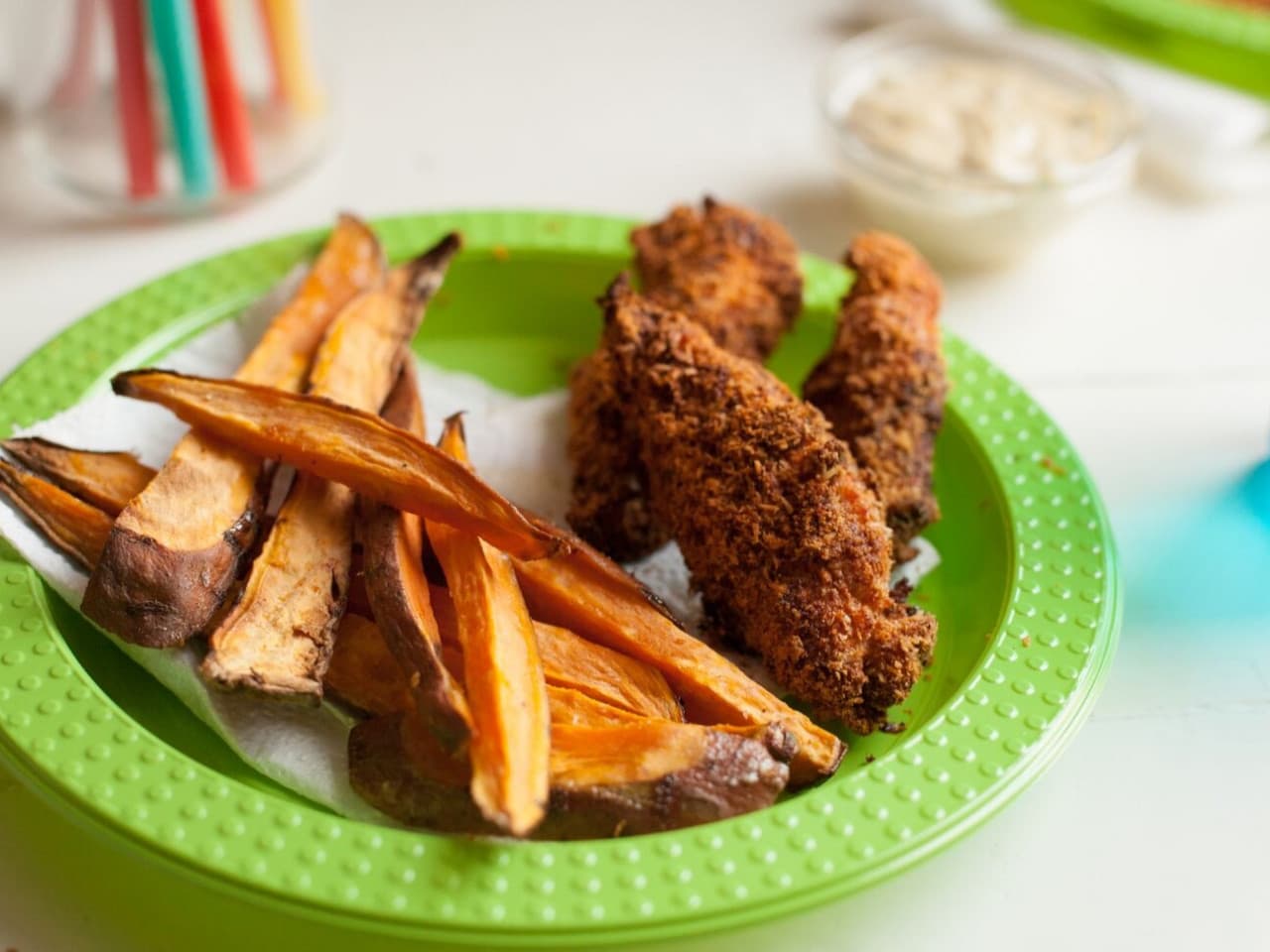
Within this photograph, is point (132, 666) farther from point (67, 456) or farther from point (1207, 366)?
point (1207, 366)

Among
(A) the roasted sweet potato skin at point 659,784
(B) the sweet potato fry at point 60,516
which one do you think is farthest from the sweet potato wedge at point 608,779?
(B) the sweet potato fry at point 60,516

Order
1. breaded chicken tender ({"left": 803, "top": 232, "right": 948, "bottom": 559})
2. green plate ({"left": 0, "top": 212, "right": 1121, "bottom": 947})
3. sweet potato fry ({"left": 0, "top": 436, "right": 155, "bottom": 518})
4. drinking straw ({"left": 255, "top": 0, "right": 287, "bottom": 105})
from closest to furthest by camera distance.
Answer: green plate ({"left": 0, "top": 212, "right": 1121, "bottom": 947}) < sweet potato fry ({"left": 0, "top": 436, "right": 155, "bottom": 518}) < breaded chicken tender ({"left": 803, "top": 232, "right": 948, "bottom": 559}) < drinking straw ({"left": 255, "top": 0, "right": 287, "bottom": 105})

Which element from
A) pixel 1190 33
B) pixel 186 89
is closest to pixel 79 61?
pixel 186 89

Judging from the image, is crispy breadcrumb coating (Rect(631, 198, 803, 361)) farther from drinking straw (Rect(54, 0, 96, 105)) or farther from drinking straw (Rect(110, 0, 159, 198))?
drinking straw (Rect(54, 0, 96, 105))

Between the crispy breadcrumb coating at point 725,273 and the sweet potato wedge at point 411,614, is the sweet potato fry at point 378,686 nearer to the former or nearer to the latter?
the sweet potato wedge at point 411,614

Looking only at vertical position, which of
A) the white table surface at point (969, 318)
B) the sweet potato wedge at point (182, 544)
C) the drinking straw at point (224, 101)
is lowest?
the white table surface at point (969, 318)

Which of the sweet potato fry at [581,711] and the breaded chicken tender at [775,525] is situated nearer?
the sweet potato fry at [581,711]

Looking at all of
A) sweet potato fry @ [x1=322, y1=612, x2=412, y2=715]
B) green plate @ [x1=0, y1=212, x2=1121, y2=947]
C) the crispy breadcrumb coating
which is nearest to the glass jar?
green plate @ [x1=0, y1=212, x2=1121, y2=947]
